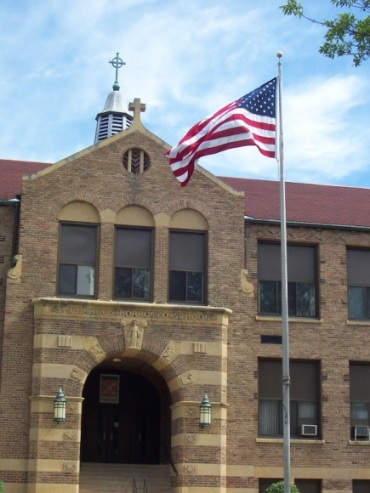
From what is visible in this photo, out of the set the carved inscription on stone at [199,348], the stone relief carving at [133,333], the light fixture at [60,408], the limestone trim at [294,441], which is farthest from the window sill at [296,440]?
the light fixture at [60,408]

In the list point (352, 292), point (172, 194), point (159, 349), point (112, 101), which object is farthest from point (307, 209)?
point (112, 101)

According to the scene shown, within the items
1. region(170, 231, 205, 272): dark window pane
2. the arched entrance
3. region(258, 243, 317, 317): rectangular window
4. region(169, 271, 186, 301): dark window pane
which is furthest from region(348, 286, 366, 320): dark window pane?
the arched entrance

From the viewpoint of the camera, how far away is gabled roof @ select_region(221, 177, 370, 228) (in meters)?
29.5

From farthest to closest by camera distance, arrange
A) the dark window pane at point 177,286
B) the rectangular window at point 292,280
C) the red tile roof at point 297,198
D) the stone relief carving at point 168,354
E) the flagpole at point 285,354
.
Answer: the red tile roof at point 297,198, the rectangular window at point 292,280, the dark window pane at point 177,286, the stone relief carving at point 168,354, the flagpole at point 285,354

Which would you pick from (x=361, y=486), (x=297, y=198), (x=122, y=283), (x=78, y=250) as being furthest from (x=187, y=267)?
(x=361, y=486)

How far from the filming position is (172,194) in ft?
89.6

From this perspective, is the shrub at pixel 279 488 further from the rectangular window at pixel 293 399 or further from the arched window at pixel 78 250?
the arched window at pixel 78 250

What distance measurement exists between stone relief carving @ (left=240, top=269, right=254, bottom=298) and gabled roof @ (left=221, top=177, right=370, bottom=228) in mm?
1973

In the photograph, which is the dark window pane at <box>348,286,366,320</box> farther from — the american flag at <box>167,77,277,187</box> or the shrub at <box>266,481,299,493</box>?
the american flag at <box>167,77,277,187</box>

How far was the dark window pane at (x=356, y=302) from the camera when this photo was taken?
2891 cm

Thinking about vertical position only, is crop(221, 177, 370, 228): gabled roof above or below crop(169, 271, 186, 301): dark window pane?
above

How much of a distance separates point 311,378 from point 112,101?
1736 centimetres

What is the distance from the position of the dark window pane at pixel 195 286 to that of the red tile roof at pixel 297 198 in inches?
110

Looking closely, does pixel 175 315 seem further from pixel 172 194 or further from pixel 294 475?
pixel 294 475
